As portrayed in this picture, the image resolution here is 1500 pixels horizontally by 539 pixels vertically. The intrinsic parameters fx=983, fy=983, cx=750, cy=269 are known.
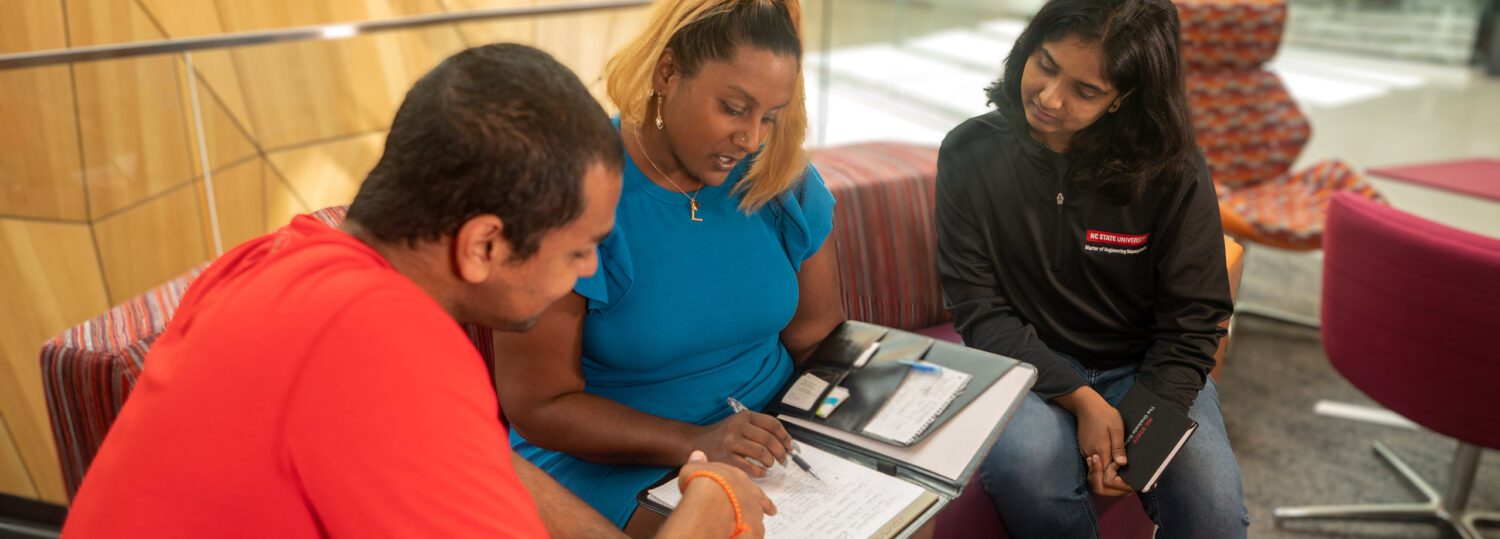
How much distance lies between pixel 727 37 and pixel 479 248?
0.62m

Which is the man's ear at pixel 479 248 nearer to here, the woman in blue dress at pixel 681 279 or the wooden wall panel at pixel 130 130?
the woman in blue dress at pixel 681 279

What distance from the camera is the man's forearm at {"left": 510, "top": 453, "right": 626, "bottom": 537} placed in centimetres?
118

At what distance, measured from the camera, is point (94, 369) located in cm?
154

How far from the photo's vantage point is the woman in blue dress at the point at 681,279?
1361 millimetres

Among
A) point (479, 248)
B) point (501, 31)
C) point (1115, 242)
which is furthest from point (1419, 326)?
point (501, 31)

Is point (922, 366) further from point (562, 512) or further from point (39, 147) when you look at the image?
point (39, 147)

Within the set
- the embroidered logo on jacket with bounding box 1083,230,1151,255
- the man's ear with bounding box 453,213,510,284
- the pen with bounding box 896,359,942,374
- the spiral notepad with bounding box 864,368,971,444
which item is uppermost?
the man's ear with bounding box 453,213,510,284

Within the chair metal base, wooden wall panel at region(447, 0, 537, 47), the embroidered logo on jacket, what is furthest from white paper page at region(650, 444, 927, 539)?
wooden wall panel at region(447, 0, 537, 47)

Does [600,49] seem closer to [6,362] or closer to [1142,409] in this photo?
[6,362]

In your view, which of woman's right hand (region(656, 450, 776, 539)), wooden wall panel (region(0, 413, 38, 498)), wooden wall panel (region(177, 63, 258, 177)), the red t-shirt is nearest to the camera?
the red t-shirt

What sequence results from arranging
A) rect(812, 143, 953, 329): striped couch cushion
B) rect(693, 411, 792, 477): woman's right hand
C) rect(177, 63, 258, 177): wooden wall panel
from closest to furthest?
rect(693, 411, 792, 477): woman's right hand, rect(812, 143, 953, 329): striped couch cushion, rect(177, 63, 258, 177): wooden wall panel

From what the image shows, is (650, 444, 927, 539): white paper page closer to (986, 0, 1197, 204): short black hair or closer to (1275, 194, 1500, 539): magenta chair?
(986, 0, 1197, 204): short black hair

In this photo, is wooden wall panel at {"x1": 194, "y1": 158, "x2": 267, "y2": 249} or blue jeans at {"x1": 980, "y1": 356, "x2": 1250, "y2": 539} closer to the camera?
blue jeans at {"x1": 980, "y1": 356, "x2": 1250, "y2": 539}

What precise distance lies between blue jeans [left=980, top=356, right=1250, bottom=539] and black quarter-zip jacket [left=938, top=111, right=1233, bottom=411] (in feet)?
0.30
